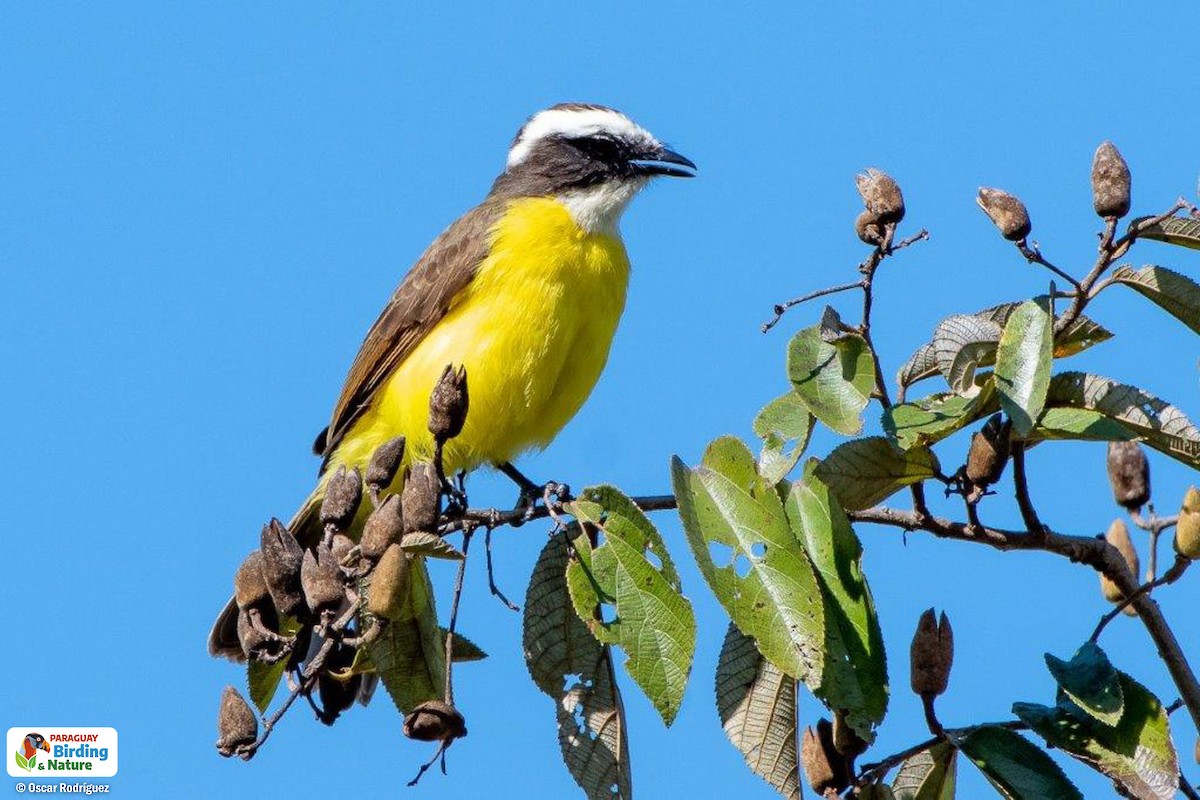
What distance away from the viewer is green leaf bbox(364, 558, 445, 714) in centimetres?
305

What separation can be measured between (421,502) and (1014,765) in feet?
3.72

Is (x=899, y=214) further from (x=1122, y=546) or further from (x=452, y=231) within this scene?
(x=452, y=231)

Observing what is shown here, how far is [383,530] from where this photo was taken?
8.75ft

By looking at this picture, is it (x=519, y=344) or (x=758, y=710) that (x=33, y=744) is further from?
(x=758, y=710)

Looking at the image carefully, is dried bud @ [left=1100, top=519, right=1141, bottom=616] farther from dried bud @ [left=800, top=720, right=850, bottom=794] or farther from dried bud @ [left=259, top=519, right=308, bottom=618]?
dried bud @ [left=259, top=519, right=308, bottom=618]

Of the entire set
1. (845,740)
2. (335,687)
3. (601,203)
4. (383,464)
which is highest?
(601,203)

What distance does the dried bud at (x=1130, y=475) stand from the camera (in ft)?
10.8

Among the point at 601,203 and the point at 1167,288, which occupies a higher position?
the point at 601,203

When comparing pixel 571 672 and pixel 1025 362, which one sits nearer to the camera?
pixel 1025 362

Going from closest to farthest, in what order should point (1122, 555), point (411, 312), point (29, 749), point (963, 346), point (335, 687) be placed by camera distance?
1. point (963, 346)
2. point (1122, 555)
3. point (335, 687)
4. point (411, 312)
5. point (29, 749)

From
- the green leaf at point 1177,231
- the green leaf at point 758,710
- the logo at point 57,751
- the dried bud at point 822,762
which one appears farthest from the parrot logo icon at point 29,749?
the green leaf at point 1177,231

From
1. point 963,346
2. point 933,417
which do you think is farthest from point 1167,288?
point 933,417

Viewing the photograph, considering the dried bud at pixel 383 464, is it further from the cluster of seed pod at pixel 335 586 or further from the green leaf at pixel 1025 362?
the green leaf at pixel 1025 362

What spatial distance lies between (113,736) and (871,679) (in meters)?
3.90
